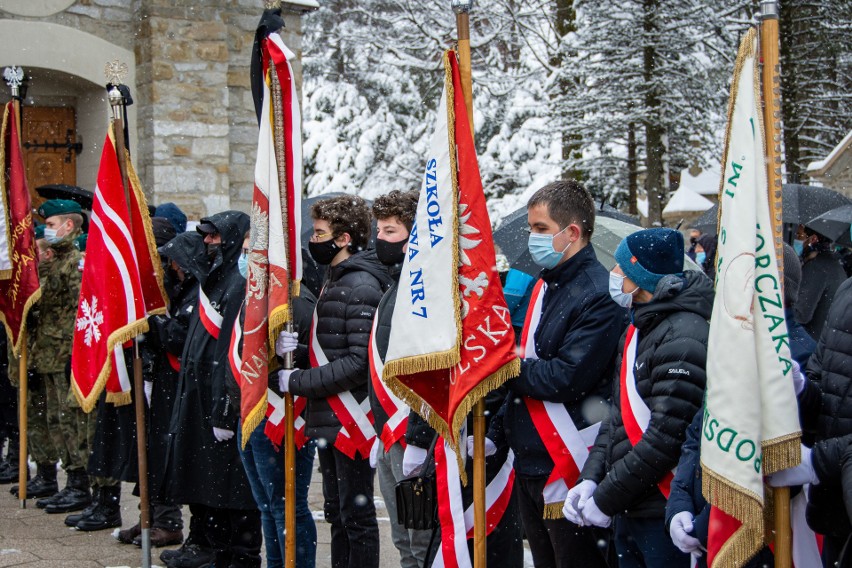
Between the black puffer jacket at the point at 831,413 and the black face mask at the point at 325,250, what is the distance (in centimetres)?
235

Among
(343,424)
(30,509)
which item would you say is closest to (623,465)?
(343,424)

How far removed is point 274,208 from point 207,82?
21.2 feet

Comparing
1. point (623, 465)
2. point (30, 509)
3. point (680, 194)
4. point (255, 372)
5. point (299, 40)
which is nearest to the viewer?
point (623, 465)

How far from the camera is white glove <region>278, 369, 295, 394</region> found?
4676 millimetres

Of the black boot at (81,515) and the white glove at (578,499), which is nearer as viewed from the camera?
the white glove at (578,499)

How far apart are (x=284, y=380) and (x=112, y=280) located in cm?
146

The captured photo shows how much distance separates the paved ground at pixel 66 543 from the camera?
584cm

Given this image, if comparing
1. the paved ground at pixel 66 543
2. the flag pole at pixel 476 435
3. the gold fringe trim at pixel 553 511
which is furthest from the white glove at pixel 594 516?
the paved ground at pixel 66 543

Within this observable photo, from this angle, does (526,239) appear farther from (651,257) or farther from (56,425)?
(56,425)

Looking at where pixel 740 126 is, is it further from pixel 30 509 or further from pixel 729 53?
pixel 729 53

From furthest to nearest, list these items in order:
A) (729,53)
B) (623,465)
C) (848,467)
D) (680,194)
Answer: (680,194), (729,53), (623,465), (848,467)

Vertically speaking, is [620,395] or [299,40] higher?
[299,40]

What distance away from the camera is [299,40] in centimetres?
1178

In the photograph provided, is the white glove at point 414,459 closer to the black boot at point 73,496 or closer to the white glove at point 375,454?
the white glove at point 375,454
